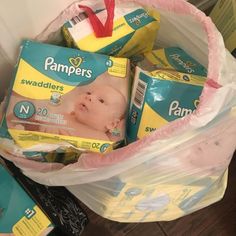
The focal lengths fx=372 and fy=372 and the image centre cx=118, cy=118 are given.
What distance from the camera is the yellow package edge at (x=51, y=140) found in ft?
1.86

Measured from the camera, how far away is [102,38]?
25.2 inches

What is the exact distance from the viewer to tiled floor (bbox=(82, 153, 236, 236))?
915 millimetres

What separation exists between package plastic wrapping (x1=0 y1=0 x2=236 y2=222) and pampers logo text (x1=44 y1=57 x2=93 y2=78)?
8 cm

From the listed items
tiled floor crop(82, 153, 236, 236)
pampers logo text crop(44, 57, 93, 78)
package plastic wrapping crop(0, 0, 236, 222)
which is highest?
pampers logo text crop(44, 57, 93, 78)

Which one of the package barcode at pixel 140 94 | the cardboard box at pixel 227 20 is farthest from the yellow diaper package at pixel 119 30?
the cardboard box at pixel 227 20

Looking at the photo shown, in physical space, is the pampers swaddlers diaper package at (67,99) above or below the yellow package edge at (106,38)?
below

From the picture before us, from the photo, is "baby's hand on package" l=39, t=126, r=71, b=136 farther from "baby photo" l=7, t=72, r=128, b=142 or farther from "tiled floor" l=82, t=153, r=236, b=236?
"tiled floor" l=82, t=153, r=236, b=236

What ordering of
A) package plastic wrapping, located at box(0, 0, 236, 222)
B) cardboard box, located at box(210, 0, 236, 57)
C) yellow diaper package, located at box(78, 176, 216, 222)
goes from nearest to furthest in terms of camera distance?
package plastic wrapping, located at box(0, 0, 236, 222), yellow diaper package, located at box(78, 176, 216, 222), cardboard box, located at box(210, 0, 236, 57)

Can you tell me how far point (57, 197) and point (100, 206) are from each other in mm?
144

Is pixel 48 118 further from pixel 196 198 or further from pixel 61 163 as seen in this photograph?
pixel 196 198

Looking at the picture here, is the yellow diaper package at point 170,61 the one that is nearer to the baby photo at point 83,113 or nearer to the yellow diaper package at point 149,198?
the baby photo at point 83,113

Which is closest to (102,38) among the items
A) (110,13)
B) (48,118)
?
(110,13)

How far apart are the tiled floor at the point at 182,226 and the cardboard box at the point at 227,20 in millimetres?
408

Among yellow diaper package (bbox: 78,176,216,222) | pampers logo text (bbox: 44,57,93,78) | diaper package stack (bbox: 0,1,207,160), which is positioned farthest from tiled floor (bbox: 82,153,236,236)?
pampers logo text (bbox: 44,57,93,78)
